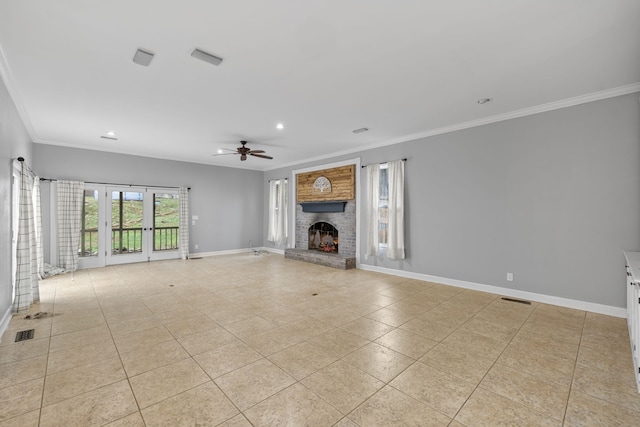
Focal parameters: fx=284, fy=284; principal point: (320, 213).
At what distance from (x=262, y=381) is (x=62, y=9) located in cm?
337

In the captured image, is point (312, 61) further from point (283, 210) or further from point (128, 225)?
point (128, 225)

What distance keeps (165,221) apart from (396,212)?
20.9 ft

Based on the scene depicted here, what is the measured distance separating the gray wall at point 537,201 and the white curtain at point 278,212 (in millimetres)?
4445

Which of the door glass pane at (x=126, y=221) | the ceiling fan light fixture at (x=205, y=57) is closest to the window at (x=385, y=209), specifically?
the ceiling fan light fixture at (x=205, y=57)

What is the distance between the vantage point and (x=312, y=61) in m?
3.00

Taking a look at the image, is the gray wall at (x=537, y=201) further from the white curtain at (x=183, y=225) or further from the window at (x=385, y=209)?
the white curtain at (x=183, y=225)

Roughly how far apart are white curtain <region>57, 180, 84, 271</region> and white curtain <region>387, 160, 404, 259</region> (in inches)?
282

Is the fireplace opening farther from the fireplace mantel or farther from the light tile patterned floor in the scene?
the light tile patterned floor

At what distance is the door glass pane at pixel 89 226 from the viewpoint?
684cm

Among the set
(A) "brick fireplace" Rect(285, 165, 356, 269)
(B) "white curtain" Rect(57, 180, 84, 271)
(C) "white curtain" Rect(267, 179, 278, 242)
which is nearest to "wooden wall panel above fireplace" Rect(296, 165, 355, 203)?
(A) "brick fireplace" Rect(285, 165, 356, 269)

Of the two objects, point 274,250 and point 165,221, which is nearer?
point 165,221

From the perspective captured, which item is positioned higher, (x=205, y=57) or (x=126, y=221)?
(x=205, y=57)

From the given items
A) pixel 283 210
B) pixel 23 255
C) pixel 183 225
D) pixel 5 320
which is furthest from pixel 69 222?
pixel 283 210

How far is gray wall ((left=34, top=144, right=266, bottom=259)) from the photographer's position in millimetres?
6586
